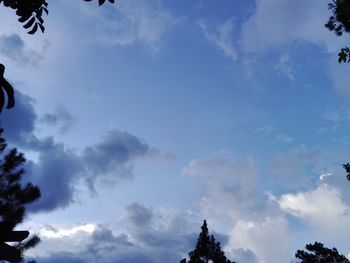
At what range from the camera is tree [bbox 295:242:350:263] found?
26.0 meters

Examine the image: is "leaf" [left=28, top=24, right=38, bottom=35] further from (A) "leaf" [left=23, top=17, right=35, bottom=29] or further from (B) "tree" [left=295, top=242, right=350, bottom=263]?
(B) "tree" [left=295, top=242, right=350, bottom=263]

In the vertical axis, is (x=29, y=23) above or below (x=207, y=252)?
below

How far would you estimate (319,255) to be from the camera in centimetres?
2720

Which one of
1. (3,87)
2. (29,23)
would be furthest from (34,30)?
(3,87)

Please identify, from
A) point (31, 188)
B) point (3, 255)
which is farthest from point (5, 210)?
point (3, 255)

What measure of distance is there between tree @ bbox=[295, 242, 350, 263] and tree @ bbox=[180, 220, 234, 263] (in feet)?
18.9

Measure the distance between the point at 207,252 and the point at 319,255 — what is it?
8592 millimetres

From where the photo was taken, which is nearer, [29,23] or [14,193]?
[29,23]

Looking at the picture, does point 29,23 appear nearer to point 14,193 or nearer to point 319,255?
point 14,193

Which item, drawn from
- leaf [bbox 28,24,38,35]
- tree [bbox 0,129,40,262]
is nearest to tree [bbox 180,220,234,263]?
tree [bbox 0,129,40,262]

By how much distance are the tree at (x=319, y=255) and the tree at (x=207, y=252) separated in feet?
18.9

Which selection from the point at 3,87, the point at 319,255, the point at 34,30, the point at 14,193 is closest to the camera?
the point at 3,87

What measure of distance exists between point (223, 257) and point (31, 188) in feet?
57.2

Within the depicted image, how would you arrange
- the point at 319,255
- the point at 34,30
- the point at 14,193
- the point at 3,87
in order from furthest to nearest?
the point at 319,255, the point at 14,193, the point at 34,30, the point at 3,87
